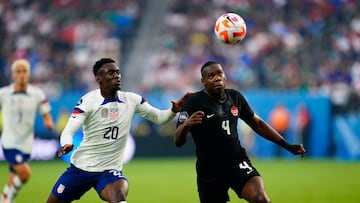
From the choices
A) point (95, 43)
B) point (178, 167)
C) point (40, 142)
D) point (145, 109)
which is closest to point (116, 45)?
point (95, 43)

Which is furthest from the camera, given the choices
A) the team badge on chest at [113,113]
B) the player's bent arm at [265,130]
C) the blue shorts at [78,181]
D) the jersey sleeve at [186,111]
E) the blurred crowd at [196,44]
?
the blurred crowd at [196,44]

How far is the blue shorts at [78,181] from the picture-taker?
916cm

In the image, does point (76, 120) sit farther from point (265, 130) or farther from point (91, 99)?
point (265, 130)

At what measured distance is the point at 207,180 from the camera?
29.9 feet

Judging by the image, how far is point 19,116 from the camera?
1312 cm

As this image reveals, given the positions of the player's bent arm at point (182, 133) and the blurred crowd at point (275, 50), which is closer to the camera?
the player's bent arm at point (182, 133)

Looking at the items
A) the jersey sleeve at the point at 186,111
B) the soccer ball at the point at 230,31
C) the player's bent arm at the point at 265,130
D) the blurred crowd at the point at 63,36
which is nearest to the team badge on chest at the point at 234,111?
the player's bent arm at the point at 265,130

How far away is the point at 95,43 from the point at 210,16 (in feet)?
14.5

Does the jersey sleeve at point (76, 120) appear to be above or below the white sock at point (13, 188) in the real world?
above

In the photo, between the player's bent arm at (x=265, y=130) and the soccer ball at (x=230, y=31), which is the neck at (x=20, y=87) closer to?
the soccer ball at (x=230, y=31)

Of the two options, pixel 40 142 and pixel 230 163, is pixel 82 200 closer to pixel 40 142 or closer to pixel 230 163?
pixel 230 163

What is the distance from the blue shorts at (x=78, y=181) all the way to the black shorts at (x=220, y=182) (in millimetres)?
982

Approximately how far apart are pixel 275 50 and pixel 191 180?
981 centimetres

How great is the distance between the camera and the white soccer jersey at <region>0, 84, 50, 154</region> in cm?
1288
